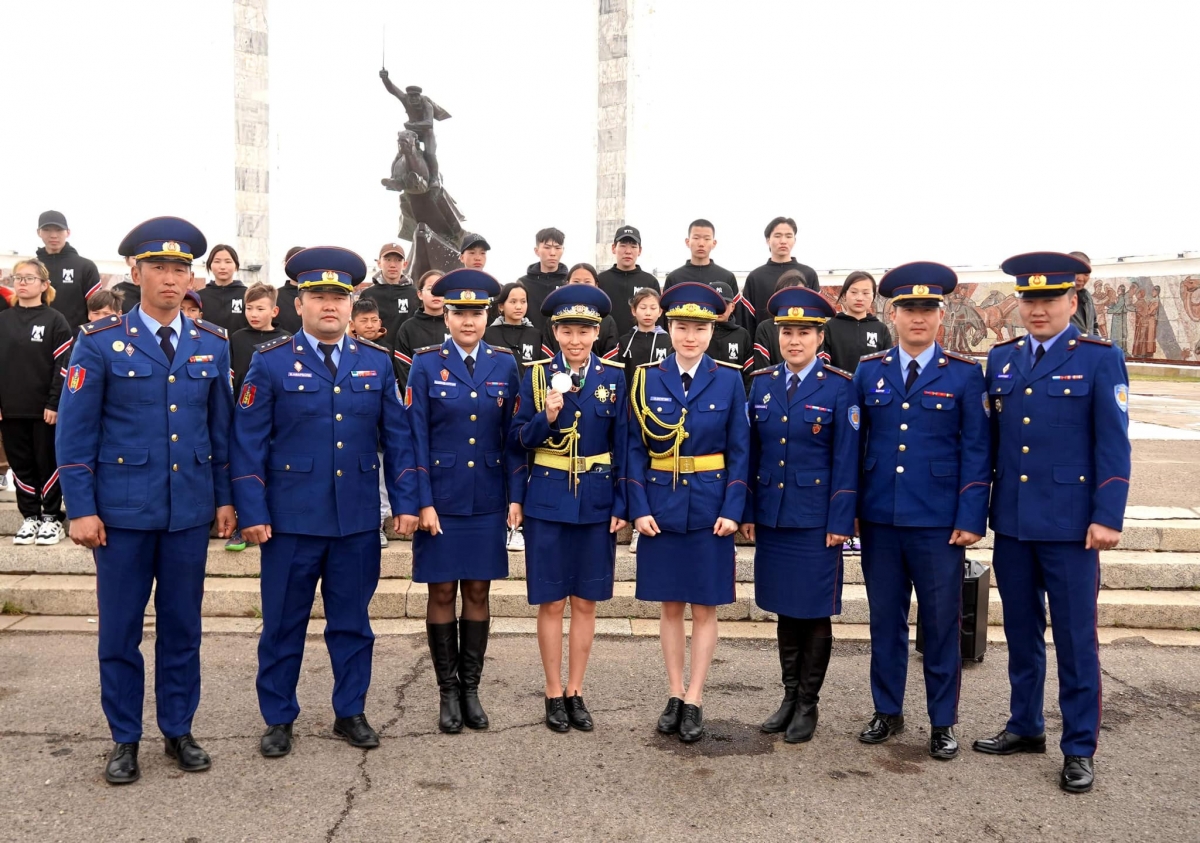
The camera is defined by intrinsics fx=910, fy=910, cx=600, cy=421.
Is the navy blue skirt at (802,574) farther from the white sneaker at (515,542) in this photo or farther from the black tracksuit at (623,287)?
the black tracksuit at (623,287)

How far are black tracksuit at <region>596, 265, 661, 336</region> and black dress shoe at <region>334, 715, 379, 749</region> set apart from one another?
176 inches

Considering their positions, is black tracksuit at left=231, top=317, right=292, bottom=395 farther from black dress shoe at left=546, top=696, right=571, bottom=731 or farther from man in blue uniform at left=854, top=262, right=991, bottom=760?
man in blue uniform at left=854, top=262, right=991, bottom=760

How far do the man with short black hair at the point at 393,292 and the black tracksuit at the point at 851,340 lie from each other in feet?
11.7

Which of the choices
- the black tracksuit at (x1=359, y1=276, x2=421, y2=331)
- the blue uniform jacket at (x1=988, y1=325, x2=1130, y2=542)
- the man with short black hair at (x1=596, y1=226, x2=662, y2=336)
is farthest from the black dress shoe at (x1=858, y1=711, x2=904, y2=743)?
the black tracksuit at (x1=359, y1=276, x2=421, y2=331)

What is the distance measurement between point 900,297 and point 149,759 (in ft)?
12.3

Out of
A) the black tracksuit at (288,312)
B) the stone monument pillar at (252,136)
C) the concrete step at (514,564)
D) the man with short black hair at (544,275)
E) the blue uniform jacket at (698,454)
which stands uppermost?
the stone monument pillar at (252,136)

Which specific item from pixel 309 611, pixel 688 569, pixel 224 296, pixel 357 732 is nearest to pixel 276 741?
pixel 357 732

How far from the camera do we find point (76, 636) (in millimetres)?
5398

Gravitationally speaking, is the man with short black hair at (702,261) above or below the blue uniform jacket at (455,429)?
above

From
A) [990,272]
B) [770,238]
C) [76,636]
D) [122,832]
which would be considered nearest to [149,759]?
[122,832]

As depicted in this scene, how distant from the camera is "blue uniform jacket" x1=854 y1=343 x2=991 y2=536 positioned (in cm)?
394

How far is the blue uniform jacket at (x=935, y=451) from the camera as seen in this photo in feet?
12.9

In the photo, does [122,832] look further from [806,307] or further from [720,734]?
[806,307]

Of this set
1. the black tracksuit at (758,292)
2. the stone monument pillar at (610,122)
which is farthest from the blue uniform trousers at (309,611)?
the stone monument pillar at (610,122)
